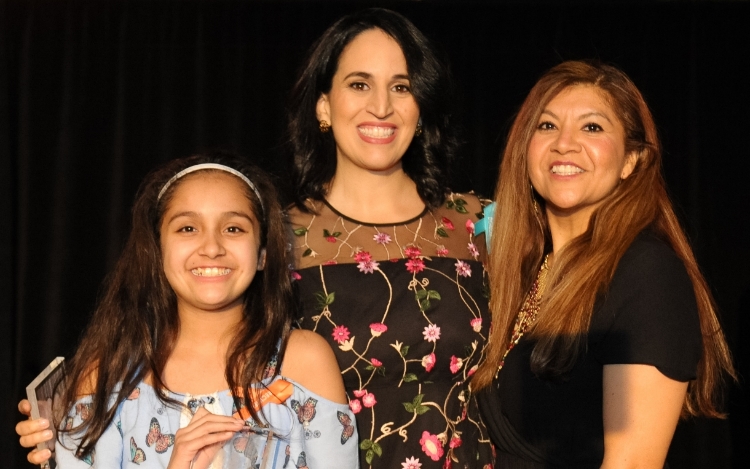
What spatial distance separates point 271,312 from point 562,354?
0.71 metres

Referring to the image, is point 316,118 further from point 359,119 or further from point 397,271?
point 397,271

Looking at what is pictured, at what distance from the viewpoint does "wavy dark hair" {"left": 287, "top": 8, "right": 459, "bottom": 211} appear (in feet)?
8.31

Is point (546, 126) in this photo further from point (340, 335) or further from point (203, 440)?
point (203, 440)

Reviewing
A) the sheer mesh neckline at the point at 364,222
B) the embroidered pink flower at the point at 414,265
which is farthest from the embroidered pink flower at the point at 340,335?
the sheer mesh neckline at the point at 364,222

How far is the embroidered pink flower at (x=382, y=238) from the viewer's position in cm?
250

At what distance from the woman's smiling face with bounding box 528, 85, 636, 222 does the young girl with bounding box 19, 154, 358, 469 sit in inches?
27.1

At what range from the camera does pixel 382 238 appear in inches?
98.6

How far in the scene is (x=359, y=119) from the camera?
2.50m

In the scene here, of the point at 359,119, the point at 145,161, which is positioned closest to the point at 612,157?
the point at 359,119

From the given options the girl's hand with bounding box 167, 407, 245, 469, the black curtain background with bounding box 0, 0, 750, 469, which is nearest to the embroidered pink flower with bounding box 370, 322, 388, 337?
the girl's hand with bounding box 167, 407, 245, 469

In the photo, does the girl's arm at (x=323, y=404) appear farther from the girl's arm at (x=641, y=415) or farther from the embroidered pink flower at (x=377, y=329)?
the girl's arm at (x=641, y=415)

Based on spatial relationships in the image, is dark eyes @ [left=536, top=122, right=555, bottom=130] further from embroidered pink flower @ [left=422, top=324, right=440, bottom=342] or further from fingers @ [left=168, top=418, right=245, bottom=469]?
fingers @ [left=168, top=418, right=245, bottom=469]

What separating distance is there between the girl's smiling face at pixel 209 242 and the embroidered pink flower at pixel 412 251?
0.41m

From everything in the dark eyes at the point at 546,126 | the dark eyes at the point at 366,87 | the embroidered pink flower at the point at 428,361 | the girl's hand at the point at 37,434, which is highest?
the dark eyes at the point at 366,87
